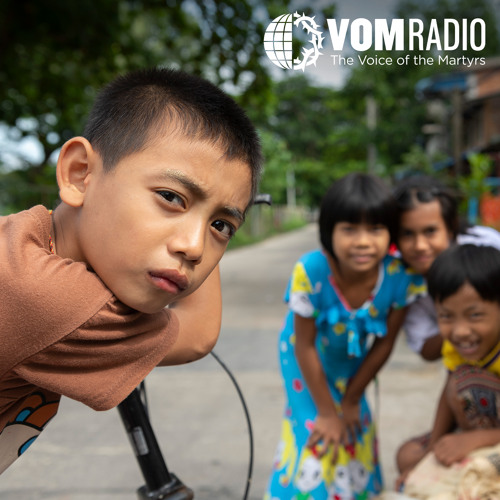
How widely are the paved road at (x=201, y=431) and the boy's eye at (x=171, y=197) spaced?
214 cm

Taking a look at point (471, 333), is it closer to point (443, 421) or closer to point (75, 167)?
point (443, 421)

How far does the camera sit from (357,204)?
196 centimetres

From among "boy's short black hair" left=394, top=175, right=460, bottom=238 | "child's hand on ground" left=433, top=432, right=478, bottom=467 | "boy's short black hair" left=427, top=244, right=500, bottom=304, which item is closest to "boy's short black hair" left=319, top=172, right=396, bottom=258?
"boy's short black hair" left=394, top=175, right=460, bottom=238

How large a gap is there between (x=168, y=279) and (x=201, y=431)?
108 inches

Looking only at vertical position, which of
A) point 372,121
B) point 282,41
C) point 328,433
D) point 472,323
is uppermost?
point 372,121

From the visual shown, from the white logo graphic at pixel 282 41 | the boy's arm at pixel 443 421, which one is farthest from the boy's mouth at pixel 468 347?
the white logo graphic at pixel 282 41

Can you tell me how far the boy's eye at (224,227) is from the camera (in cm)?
91

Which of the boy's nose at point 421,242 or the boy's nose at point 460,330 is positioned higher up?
the boy's nose at point 421,242

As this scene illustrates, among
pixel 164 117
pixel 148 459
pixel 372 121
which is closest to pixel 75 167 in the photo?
pixel 164 117

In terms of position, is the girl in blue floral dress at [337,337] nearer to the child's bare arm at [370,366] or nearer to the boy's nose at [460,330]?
the child's bare arm at [370,366]

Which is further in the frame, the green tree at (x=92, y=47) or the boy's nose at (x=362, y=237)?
the green tree at (x=92, y=47)

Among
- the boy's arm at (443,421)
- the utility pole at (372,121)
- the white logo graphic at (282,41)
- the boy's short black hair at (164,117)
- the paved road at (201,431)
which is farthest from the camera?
the utility pole at (372,121)

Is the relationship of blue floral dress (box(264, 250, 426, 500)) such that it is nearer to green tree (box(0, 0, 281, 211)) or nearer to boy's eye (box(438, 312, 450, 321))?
boy's eye (box(438, 312, 450, 321))

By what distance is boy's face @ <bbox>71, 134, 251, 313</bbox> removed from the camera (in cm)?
83
